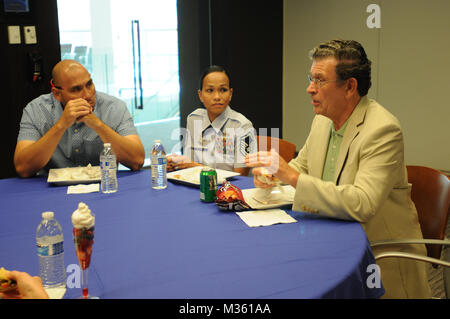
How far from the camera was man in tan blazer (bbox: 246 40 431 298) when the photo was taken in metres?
1.77

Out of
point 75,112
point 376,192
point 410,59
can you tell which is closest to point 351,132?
point 376,192

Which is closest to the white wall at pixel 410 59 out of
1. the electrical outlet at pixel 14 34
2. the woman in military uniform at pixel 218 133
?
the woman in military uniform at pixel 218 133

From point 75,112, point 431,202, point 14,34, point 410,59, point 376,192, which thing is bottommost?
point 431,202

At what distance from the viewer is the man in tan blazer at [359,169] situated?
1773 millimetres

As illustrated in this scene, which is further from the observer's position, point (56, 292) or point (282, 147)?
point (282, 147)

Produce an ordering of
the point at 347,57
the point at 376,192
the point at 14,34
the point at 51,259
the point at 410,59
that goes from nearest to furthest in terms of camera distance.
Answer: the point at 51,259, the point at 376,192, the point at 347,57, the point at 14,34, the point at 410,59

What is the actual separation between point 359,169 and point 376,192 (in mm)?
128

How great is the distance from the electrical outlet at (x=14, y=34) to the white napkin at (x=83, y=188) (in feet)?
8.15

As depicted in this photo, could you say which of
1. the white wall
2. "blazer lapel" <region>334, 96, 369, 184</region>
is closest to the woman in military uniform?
"blazer lapel" <region>334, 96, 369, 184</region>

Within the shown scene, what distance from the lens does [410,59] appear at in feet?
16.6

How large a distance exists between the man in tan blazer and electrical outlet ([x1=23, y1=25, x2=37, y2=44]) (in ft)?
10.5

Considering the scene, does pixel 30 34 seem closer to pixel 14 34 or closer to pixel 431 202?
pixel 14 34
